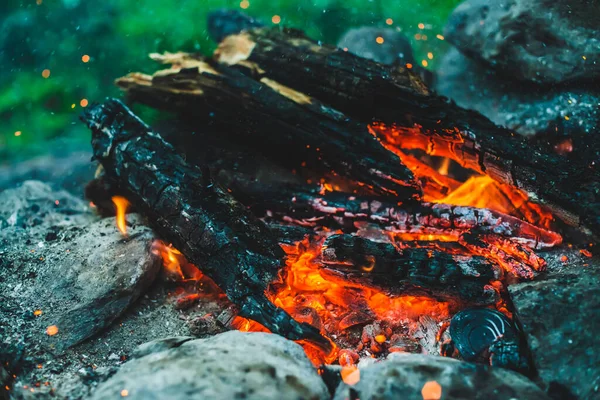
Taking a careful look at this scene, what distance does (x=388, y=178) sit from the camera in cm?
369

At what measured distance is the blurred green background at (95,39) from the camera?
18.8ft

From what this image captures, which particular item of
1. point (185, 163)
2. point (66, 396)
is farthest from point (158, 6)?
point (66, 396)

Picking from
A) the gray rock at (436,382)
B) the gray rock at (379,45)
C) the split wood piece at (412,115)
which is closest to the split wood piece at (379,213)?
the split wood piece at (412,115)

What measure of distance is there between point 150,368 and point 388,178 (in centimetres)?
247

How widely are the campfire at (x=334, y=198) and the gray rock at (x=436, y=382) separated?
203 mm

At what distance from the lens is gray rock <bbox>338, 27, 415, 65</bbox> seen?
211 inches

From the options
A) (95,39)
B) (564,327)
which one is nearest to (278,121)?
(564,327)

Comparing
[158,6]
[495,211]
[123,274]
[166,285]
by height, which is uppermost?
[158,6]

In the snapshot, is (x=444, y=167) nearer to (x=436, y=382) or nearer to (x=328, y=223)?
(x=328, y=223)

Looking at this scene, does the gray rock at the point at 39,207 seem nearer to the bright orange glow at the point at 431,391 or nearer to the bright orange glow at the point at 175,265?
the bright orange glow at the point at 175,265

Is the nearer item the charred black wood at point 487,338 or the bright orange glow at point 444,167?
the charred black wood at point 487,338

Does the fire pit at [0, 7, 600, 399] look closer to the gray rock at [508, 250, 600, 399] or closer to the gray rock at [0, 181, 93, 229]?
the gray rock at [508, 250, 600, 399]

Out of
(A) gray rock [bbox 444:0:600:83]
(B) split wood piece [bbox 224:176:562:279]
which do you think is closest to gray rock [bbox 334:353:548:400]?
(B) split wood piece [bbox 224:176:562:279]

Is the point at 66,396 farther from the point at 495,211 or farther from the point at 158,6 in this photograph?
the point at 158,6
